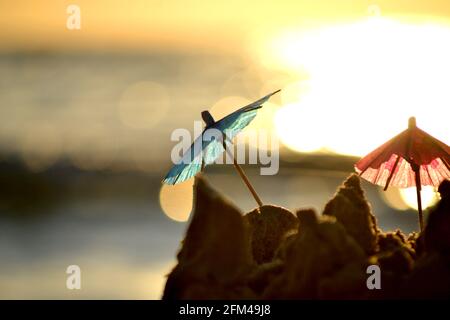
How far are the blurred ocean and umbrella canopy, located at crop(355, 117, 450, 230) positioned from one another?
7.99m

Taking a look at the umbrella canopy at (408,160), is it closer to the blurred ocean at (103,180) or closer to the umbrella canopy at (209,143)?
the umbrella canopy at (209,143)

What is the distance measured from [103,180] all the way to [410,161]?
67.2ft

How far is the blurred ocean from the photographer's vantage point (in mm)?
14859

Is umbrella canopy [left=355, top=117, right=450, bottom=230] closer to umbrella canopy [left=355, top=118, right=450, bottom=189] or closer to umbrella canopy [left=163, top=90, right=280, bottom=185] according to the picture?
umbrella canopy [left=355, top=118, right=450, bottom=189]

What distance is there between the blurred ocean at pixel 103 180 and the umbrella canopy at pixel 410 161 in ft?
26.2

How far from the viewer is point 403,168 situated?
3.03 meters

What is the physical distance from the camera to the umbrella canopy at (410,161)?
2666 millimetres

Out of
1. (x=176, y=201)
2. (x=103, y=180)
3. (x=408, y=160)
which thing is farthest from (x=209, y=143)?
(x=103, y=180)

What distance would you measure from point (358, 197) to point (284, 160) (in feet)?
67.0

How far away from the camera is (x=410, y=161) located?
8.84 feet

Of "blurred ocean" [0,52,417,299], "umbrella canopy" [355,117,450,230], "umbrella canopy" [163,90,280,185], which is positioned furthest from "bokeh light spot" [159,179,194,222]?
"umbrella canopy" [355,117,450,230]

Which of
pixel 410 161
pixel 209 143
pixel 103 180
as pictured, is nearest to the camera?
pixel 410 161

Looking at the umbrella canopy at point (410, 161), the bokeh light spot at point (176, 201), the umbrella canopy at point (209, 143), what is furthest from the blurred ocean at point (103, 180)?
the umbrella canopy at point (410, 161)

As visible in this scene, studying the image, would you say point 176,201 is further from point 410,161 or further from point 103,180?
point 410,161
